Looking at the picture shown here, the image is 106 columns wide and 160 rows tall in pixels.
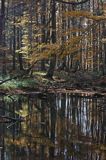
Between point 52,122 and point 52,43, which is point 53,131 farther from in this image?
point 52,43

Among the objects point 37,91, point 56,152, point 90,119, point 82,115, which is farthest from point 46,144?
point 37,91

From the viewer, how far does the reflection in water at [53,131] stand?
29.3 feet

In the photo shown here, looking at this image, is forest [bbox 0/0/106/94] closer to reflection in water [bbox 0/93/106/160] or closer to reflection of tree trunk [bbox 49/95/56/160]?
reflection in water [bbox 0/93/106/160]

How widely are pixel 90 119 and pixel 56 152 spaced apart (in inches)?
205

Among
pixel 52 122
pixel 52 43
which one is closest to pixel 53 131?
pixel 52 122

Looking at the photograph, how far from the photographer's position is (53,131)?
1160cm

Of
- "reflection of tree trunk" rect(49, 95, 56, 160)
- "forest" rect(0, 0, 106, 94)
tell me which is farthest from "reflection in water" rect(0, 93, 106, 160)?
"forest" rect(0, 0, 106, 94)

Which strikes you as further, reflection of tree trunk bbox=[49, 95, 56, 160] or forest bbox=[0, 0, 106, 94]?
forest bbox=[0, 0, 106, 94]

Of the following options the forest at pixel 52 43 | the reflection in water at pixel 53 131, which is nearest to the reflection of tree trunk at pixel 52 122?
the reflection in water at pixel 53 131

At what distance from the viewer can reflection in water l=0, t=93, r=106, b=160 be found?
8.95 metres

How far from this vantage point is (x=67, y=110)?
16562 millimetres

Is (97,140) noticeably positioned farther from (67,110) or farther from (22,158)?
(67,110)

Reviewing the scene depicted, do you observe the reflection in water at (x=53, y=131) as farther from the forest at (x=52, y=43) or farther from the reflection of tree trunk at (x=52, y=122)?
the forest at (x=52, y=43)

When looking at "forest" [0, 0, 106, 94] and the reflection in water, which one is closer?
the reflection in water
